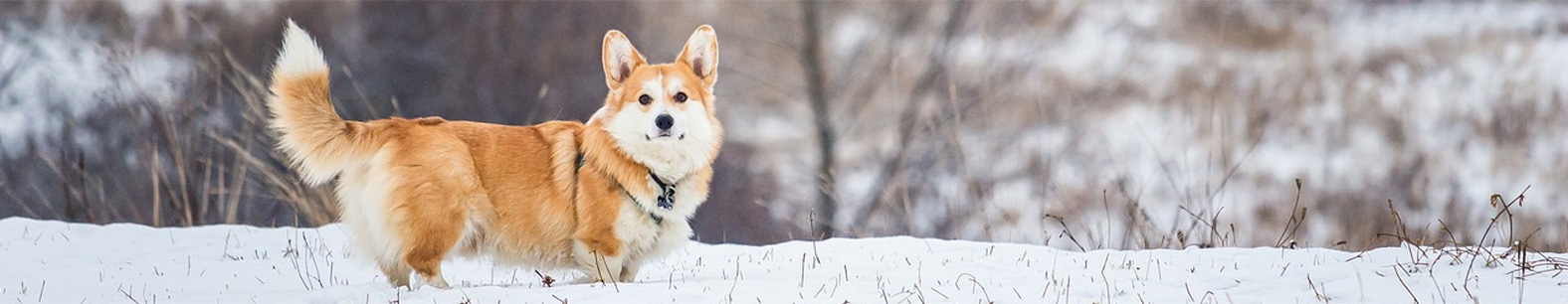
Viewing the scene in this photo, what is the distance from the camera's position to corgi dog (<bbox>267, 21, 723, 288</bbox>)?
15.4ft

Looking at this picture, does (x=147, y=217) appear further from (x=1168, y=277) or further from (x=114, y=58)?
(x=1168, y=277)

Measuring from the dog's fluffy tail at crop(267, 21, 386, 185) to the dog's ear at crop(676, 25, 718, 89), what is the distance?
4.02 feet

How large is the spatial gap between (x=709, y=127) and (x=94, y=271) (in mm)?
2783

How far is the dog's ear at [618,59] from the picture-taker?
4.96 meters

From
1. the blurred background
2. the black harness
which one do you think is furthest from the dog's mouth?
the blurred background

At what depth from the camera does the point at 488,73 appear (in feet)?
47.9

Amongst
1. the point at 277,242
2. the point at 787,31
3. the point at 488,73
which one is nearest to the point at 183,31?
the point at 488,73

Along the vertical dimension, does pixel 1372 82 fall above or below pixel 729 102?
above

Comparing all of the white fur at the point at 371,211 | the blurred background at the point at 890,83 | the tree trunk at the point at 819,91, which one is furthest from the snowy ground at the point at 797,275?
the tree trunk at the point at 819,91

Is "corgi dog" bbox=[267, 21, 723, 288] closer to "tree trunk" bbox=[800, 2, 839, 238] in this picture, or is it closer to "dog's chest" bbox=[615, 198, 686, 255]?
"dog's chest" bbox=[615, 198, 686, 255]

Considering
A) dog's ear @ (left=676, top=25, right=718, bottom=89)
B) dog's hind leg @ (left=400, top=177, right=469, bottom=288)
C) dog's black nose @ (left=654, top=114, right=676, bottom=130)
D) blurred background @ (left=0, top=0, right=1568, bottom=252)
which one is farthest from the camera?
blurred background @ (left=0, top=0, right=1568, bottom=252)

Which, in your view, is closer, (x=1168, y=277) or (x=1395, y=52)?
(x=1168, y=277)

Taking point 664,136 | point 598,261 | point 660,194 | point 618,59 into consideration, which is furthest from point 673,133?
point 598,261

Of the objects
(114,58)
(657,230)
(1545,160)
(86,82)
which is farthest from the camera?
(86,82)
